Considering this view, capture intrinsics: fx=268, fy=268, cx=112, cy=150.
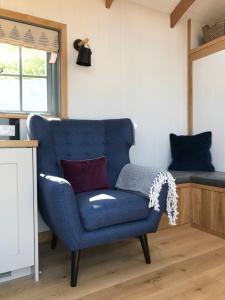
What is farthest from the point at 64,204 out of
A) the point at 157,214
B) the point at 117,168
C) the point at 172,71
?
the point at 172,71

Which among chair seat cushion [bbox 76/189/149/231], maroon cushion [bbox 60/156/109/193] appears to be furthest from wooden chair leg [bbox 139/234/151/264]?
maroon cushion [bbox 60/156/109/193]

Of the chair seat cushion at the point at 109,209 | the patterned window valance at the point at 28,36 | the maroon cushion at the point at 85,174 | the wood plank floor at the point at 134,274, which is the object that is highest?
the patterned window valance at the point at 28,36

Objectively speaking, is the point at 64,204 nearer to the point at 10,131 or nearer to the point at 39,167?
the point at 39,167

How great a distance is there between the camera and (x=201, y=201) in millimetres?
2547

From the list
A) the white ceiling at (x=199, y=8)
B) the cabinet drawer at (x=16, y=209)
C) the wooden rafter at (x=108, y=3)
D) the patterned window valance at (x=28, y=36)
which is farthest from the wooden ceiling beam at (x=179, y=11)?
the cabinet drawer at (x=16, y=209)

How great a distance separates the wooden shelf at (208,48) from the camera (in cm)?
276

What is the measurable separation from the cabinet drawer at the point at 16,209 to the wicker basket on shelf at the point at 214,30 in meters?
2.38

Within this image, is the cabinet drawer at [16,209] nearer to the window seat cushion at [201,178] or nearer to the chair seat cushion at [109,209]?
the chair seat cushion at [109,209]

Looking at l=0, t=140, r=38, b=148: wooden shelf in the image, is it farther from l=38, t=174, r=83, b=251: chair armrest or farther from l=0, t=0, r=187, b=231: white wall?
l=0, t=0, r=187, b=231: white wall

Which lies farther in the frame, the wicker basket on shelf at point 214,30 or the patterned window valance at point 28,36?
the wicker basket on shelf at point 214,30

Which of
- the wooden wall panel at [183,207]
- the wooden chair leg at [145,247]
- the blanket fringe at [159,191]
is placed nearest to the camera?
the blanket fringe at [159,191]

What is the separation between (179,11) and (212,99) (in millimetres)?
1018

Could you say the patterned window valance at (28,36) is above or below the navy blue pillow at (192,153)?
above

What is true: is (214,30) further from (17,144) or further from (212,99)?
(17,144)
